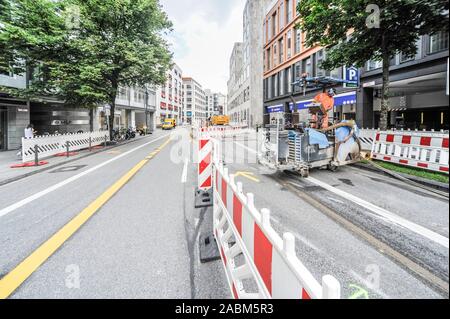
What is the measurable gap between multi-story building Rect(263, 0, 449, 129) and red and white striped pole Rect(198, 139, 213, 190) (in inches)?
125

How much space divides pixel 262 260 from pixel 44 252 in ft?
10.6

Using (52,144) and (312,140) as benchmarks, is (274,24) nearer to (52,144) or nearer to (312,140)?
(52,144)

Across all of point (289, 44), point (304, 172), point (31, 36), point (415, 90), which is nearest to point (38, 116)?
point (31, 36)

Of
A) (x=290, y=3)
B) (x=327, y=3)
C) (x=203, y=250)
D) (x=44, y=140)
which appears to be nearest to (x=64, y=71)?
(x=44, y=140)

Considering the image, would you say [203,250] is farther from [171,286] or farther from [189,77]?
[189,77]

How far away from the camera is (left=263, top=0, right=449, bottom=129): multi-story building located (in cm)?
556

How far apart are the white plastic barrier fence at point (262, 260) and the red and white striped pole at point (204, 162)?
1.87 meters

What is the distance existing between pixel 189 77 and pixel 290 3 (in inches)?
4534

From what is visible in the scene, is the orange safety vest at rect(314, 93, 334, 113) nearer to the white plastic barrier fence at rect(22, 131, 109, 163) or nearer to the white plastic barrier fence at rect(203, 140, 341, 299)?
the white plastic barrier fence at rect(203, 140, 341, 299)

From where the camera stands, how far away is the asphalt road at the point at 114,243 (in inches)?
109

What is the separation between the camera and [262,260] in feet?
6.55

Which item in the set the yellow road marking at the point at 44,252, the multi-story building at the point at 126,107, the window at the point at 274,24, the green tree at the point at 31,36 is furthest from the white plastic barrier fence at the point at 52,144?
the window at the point at 274,24

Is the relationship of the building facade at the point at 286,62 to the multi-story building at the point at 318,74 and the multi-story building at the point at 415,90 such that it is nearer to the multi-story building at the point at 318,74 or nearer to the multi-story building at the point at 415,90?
the multi-story building at the point at 318,74

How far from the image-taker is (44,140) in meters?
13.6
